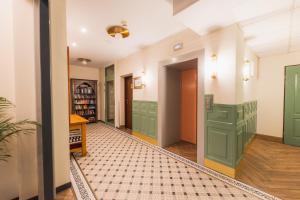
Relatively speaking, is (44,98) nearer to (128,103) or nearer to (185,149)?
(185,149)

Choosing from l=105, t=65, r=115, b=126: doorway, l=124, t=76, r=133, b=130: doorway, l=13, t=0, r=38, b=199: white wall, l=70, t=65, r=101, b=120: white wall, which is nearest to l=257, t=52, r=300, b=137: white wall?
l=124, t=76, r=133, b=130: doorway

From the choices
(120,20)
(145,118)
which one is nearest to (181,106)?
(145,118)

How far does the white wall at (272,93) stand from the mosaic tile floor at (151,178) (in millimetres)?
3304

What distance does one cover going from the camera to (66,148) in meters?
2.21

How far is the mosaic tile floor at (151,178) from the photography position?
2.02 m

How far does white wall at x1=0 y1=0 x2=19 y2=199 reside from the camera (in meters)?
1.69

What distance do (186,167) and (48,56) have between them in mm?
2825

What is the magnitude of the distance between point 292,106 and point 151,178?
4.49 meters

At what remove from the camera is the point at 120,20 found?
9.82 ft

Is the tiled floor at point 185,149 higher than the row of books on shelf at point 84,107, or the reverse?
the row of books on shelf at point 84,107

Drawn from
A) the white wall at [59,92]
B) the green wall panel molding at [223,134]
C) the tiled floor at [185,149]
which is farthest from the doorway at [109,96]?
the green wall panel molding at [223,134]

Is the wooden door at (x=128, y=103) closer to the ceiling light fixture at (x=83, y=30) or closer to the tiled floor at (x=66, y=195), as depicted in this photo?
the ceiling light fixture at (x=83, y=30)

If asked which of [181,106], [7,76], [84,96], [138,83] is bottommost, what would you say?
[181,106]

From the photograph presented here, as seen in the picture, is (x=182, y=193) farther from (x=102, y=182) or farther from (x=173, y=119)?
(x=173, y=119)
